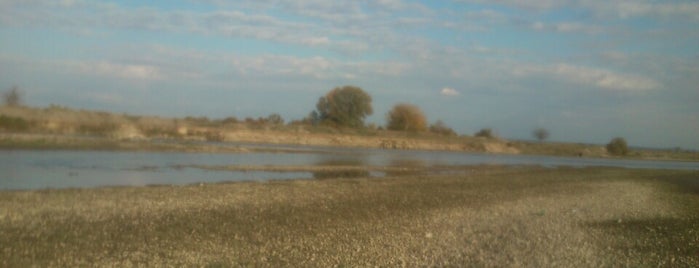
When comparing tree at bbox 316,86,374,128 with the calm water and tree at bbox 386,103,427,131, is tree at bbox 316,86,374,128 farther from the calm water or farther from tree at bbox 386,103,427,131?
the calm water

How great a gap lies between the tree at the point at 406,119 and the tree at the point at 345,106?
10311 mm

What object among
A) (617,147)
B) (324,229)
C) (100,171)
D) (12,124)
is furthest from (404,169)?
(617,147)

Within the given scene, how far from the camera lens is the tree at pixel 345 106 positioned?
3684 inches

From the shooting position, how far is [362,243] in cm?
1251

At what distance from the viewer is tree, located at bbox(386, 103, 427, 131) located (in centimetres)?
10369

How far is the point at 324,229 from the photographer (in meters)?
14.0

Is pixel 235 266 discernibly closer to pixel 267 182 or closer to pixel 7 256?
pixel 7 256

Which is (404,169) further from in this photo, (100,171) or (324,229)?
(324,229)

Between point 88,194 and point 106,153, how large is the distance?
67.5 feet

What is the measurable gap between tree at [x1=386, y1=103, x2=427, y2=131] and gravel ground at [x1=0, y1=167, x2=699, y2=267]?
80.9 metres

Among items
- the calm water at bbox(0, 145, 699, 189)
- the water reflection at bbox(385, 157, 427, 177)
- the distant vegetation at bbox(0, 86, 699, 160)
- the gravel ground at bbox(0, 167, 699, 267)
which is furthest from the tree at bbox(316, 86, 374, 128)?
the gravel ground at bbox(0, 167, 699, 267)

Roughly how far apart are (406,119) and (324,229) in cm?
9051

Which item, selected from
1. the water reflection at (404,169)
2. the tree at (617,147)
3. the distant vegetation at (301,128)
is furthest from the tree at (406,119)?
the water reflection at (404,169)

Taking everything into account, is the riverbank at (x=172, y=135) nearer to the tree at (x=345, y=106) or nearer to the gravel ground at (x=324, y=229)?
the tree at (x=345, y=106)
